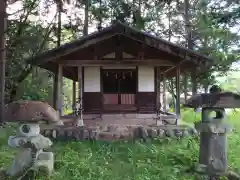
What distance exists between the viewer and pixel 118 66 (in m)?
12.4

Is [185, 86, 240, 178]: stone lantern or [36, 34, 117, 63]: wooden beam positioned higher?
[36, 34, 117, 63]: wooden beam

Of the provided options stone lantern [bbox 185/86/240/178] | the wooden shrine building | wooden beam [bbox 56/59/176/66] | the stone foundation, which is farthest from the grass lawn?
wooden beam [bbox 56/59/176/66]

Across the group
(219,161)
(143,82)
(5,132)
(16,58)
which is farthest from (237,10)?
(16,58)

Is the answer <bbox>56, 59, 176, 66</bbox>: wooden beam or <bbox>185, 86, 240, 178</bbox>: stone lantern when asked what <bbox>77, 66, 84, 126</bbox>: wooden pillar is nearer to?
<bbox>56, 59, 176, 66</bbox>: wooden beam

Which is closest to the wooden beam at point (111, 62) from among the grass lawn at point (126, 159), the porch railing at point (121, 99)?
the porch railing at point (121, 99)

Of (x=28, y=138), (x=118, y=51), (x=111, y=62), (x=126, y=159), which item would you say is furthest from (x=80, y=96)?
(x=28, y=138)

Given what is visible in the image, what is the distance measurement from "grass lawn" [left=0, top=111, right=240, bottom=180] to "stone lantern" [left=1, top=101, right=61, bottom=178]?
0.49 m

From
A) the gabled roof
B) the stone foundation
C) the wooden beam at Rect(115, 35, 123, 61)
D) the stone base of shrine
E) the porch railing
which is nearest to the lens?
the stone foundation

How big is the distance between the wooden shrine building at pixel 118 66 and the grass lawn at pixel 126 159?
3.32m

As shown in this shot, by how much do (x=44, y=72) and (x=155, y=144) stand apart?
1578 centimetres

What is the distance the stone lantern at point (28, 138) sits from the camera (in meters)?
5.91

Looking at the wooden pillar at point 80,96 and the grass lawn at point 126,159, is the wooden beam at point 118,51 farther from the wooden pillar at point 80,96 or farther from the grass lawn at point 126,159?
the grass lawn at point 126,159

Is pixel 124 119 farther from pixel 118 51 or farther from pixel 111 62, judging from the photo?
pixel 118 51

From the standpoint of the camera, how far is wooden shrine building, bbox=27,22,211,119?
10.8 meters
